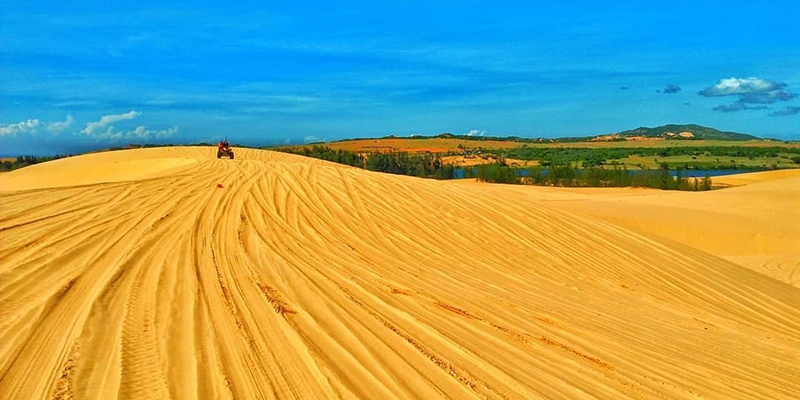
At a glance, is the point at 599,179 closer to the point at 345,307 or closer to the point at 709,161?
the point at 345,307

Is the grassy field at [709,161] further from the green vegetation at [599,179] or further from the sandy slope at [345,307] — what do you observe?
the sandy slope at [345,307]

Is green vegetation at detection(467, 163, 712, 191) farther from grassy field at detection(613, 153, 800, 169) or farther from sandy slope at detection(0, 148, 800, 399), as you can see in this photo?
sandy slope at detection(0, 148, 800, 399)

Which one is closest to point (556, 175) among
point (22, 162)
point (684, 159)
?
point (22, 162)

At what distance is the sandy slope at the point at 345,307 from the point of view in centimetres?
391

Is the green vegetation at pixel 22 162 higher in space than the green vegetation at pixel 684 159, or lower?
higher

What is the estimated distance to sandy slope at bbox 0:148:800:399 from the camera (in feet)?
12.8

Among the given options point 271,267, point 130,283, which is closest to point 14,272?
point 130,283

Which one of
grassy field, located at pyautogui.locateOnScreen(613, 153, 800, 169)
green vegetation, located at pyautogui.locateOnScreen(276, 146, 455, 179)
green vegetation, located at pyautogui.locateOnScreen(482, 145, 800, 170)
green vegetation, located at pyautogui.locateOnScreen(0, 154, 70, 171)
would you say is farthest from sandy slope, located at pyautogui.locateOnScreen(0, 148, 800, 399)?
grassy field, located at pyautogui.locateOnScreen(613, 153, 800, 169)

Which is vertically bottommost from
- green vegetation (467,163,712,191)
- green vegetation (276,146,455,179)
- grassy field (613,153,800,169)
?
grassy field (613,153,800,169)

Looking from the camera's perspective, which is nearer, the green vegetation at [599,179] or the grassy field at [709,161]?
the green vegetation at [599,179]

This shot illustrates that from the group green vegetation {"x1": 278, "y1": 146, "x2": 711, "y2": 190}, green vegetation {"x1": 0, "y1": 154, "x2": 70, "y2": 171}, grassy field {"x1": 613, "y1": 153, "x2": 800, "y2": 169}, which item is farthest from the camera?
grassy field {"x1": 613, "y1": 153, "x2": 800, "y2": 169}

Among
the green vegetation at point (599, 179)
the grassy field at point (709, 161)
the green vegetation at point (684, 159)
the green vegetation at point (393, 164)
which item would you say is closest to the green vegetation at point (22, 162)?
the green vegetation at point (393, 164)

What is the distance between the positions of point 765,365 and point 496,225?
5.95 m

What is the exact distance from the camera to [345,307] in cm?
532
